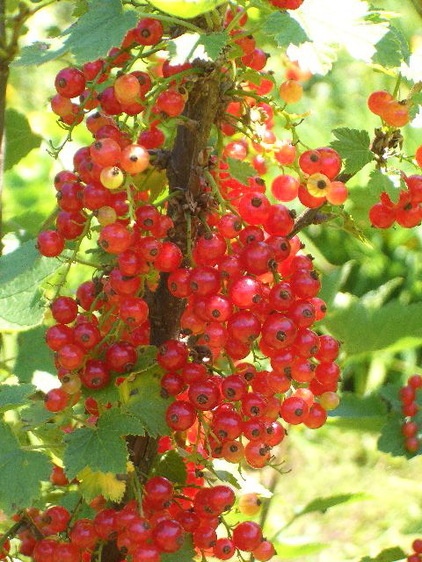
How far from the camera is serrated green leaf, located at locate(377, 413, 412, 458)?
1520mm

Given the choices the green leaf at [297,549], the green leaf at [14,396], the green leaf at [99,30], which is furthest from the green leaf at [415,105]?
the green leaf at [297,549]

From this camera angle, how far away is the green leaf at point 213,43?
2.71ft

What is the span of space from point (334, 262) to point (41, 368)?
256 cm

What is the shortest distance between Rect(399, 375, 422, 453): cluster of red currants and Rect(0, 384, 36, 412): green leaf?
29.8 inches

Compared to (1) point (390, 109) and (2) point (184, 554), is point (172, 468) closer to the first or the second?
(2) point (184, 554)

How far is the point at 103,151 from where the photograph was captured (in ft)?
2.92

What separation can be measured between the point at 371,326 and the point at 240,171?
66cm

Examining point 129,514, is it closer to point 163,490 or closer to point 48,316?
point 163,490

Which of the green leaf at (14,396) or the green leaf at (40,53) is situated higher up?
the green leaf at (40,53)

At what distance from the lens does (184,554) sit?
3.45 ft

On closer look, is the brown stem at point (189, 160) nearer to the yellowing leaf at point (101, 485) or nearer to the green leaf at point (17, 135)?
the yellowing leaf at point (101, 485)

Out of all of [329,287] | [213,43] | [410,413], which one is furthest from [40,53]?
[410,413]

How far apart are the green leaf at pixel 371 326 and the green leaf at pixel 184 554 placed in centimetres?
70

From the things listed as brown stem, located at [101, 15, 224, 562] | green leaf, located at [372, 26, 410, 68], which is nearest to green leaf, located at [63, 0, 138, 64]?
brown stem, located at [101, 15, 224, 562]
